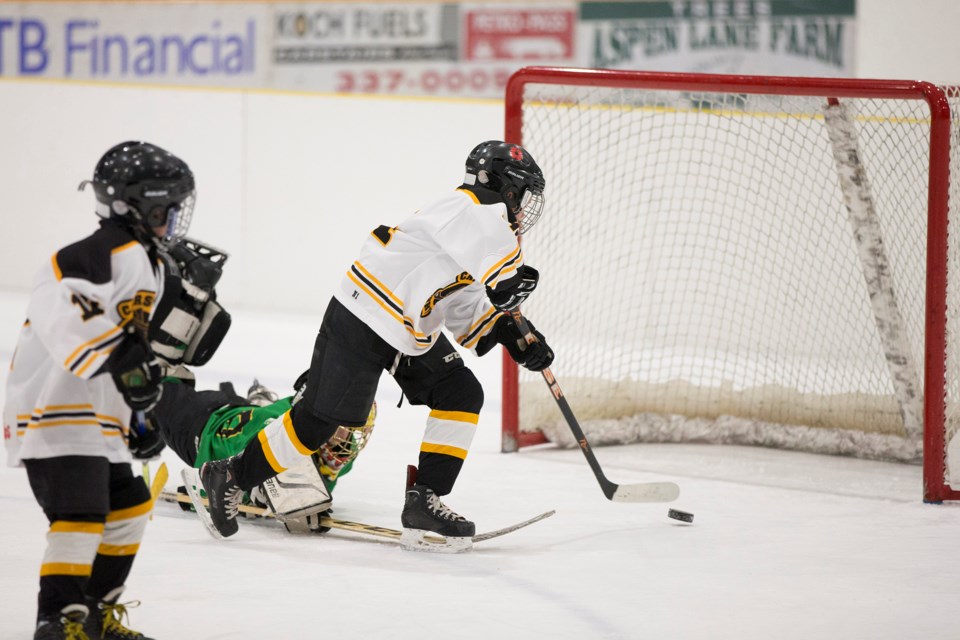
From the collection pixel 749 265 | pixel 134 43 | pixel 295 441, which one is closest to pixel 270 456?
pixel 295 441

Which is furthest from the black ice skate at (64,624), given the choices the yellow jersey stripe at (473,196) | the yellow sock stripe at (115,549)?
the yellow jersey stripe at (473,196)

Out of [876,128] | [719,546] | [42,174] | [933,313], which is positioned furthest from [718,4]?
[719,546]

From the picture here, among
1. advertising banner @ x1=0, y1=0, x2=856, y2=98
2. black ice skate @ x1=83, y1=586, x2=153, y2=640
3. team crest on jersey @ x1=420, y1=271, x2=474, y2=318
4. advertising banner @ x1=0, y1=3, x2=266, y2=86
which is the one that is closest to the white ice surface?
black ice skate @ x1=83, y1=586, x2=153, y2=640

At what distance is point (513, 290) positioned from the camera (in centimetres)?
335

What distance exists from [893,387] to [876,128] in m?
0.89

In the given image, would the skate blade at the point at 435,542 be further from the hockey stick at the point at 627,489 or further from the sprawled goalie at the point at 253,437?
the hockey stick at the point at 627,489

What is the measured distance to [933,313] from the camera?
3938 millimetres

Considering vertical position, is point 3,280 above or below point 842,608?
above

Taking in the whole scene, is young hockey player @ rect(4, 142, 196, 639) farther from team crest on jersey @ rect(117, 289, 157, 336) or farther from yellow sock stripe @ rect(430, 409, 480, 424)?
yellow sock stripe @ rect(430, 409, 480, 424)

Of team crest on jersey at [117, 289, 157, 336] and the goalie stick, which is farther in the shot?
the goalie stick

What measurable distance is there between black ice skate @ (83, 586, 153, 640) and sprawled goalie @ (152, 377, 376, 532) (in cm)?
90

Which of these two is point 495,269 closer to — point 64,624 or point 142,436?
point 142,436

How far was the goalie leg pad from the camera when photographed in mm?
3570

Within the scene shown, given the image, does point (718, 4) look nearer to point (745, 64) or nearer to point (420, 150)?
point (745, 64)
